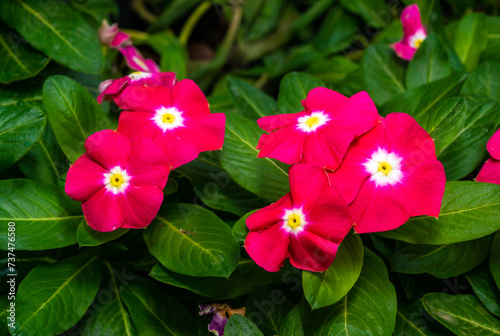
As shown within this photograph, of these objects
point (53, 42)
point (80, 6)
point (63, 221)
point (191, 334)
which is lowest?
point (191, 334)

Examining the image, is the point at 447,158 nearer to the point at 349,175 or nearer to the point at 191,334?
the point at 349,175

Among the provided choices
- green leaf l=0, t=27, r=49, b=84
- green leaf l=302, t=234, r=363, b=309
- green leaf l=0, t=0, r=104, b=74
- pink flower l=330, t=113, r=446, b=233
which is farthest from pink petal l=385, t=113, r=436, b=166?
green leaf l=0, t=27, r=49, b=84

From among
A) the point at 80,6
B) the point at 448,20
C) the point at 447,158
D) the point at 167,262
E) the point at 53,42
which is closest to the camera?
the point at 167,262

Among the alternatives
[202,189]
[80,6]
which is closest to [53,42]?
[80,6]

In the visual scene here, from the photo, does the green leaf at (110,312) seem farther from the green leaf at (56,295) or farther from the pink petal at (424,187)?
the pink petal at (424,187)

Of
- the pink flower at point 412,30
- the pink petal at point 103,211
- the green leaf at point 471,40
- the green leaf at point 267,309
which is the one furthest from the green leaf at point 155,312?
the green leaf at point 471,40

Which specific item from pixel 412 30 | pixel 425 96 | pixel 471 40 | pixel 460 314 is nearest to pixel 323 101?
pixel 425 96
